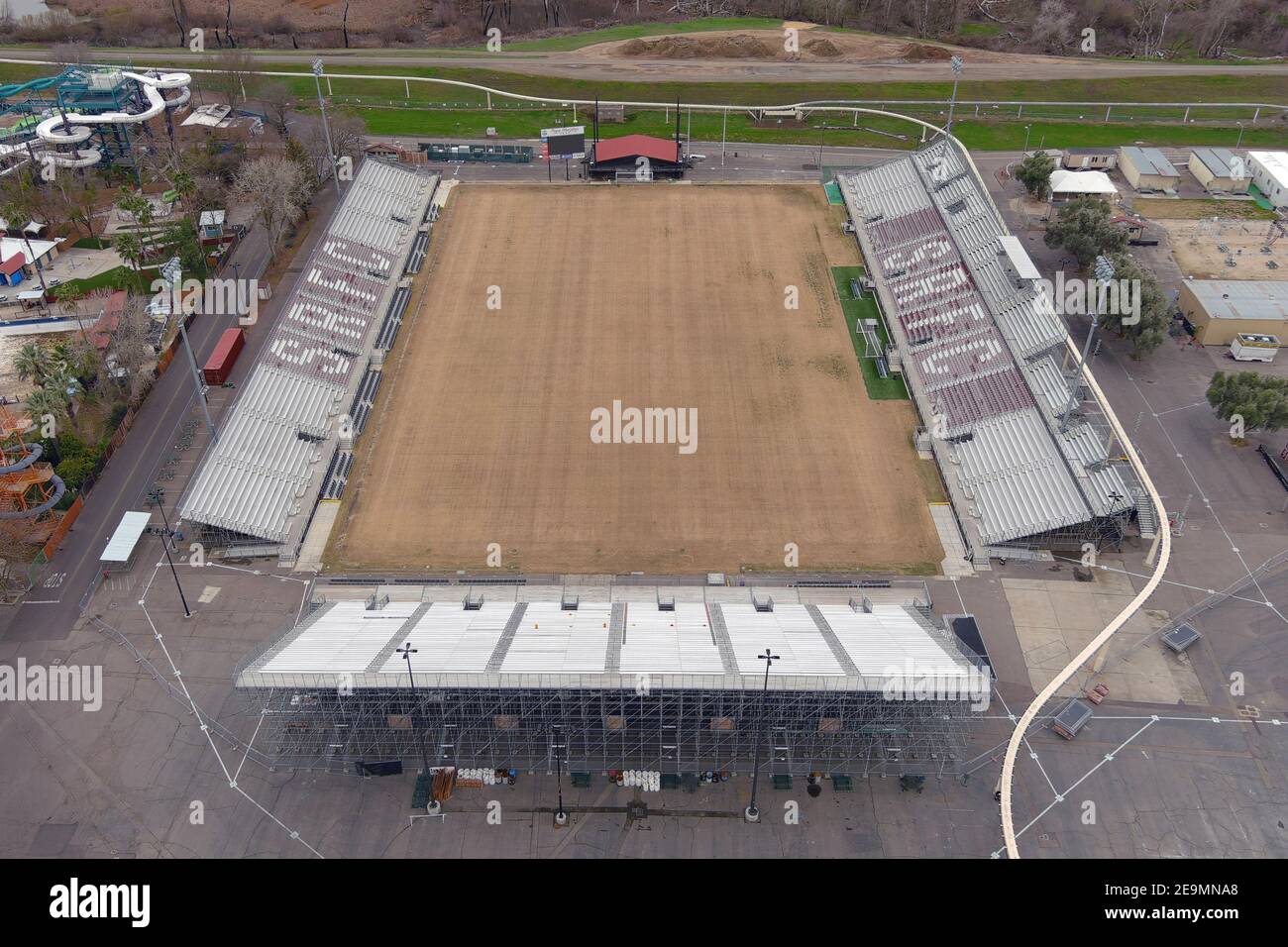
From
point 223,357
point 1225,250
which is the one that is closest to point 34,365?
point 223,357

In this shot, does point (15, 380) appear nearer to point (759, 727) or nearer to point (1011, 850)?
point (759, 727)

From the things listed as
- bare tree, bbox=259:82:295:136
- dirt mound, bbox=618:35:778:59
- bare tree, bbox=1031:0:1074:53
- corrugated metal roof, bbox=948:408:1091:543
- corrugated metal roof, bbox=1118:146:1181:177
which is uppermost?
bare tree, bbox=1031:0:1074:53

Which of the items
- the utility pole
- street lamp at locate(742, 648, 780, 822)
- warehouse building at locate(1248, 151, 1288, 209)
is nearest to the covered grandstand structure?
street lamp at locate(742, 648, 780, 822)

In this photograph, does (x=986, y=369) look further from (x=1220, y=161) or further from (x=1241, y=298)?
(x=1220, y=161)

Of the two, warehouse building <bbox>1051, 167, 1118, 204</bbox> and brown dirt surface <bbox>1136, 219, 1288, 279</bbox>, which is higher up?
warehouse building <bbox>1051, 167, 1118, 204</bbox>

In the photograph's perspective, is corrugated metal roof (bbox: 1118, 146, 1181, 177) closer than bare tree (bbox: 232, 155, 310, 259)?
No

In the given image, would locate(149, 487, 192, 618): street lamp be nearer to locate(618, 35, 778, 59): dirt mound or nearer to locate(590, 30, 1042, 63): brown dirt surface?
locate(590, 30, 1042, 63): brown dirt surface

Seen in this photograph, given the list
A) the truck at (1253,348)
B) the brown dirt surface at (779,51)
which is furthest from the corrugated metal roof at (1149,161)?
the brown dirt surface at (779,51)
